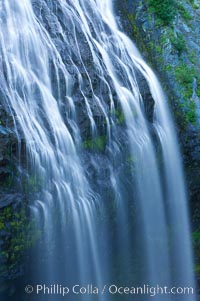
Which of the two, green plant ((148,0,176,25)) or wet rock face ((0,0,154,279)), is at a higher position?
green plant ((148,0,176,25))

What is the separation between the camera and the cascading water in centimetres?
758

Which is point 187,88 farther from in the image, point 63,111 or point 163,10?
point 63,111

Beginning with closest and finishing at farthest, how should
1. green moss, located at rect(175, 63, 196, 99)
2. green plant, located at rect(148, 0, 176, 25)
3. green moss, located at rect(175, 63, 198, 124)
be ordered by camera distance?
green moss, located at rect(175, 63, 198, 124), green moss, located at rect(175, 63, 196, 99), green plant, located at rect(148, 0, 176, 25)

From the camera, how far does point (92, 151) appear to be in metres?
8.27

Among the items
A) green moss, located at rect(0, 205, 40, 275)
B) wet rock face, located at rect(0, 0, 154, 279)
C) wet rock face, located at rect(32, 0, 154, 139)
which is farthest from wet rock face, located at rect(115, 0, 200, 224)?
green moss, located at rect(0, 205, 40, 275)

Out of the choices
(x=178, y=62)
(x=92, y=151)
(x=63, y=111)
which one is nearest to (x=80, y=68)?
(x=63, y=111)

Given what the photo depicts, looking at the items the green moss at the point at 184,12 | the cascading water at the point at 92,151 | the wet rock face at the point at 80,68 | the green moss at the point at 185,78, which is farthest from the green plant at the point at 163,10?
the wet rock face at the point at 80,68

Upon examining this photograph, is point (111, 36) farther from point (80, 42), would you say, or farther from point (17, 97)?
point (17, 97)

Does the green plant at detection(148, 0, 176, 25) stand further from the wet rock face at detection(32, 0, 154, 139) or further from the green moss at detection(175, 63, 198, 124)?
the wet rock face at detection(32, 0, 154, 139)

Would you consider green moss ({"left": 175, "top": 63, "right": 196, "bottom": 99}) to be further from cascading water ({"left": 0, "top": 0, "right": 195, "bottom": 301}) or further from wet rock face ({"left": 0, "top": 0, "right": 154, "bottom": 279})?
wet rock face ({"left": 0, "top": 0, "right": 154, "bottom": 279})

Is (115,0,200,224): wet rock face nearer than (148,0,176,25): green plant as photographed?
Yes

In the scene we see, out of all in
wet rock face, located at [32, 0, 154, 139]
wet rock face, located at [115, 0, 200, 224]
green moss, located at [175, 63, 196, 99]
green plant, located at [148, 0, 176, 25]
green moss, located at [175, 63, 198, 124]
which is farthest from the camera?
green plant, located at [148, 0, 176, 25]

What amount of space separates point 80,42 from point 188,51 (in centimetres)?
370

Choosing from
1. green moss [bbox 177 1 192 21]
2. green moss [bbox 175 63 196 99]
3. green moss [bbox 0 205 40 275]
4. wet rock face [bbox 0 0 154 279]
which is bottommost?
green moss [bbox 0 205 40 275]
